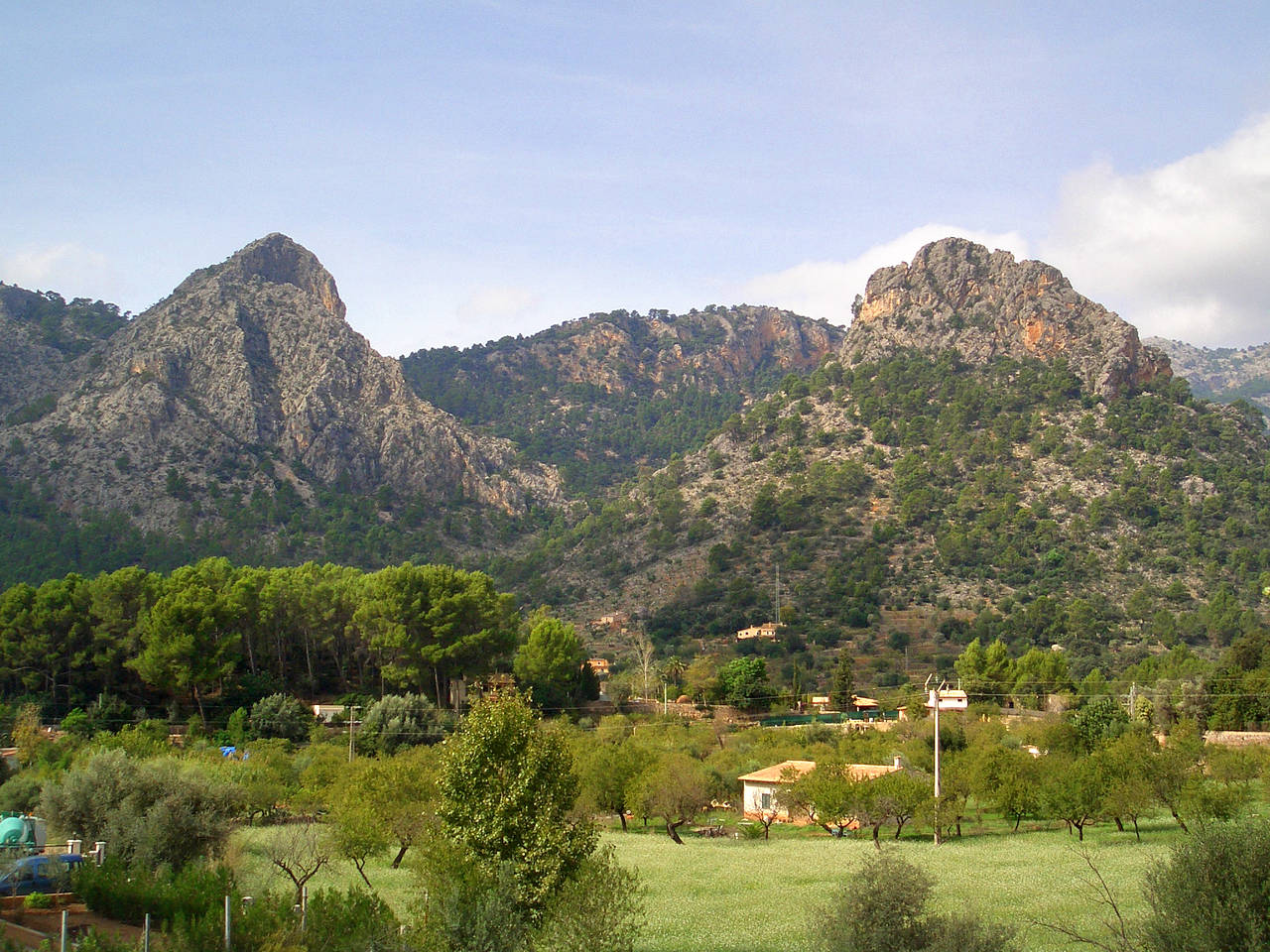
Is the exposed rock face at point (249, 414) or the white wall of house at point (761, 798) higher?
the exposed rock face at point (249, 414)

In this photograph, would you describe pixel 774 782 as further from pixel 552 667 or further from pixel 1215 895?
pixel 1215 895

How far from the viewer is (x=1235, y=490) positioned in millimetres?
107438

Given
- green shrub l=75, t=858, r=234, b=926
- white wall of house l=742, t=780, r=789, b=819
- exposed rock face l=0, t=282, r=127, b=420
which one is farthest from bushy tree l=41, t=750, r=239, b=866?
exposed rock face l=0, t=282, r=127, b=420

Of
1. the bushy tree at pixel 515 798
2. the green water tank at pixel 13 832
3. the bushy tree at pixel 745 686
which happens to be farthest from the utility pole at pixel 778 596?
the green water tank at pixel 13 832

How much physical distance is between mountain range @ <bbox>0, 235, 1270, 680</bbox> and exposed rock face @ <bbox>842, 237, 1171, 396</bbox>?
1.25 ft

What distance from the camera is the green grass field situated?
2814cm

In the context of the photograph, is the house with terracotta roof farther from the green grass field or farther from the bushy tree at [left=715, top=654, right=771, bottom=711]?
the bushy tree at [left=715, top=654, right=771, bottom=711]

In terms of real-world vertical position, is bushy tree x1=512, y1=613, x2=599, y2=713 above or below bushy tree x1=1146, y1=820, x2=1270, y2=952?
below

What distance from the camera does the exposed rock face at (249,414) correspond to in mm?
118312

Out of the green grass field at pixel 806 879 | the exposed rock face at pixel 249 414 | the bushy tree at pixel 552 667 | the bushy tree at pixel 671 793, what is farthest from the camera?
the exposed rock face at pixel 249 414

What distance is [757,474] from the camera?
128500 millimetres

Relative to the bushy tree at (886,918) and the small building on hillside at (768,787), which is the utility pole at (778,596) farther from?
the bushy tree at (886,918)

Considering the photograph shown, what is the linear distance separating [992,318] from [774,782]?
97.8 metres

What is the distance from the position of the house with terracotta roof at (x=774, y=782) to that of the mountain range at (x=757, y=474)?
38216 mm
